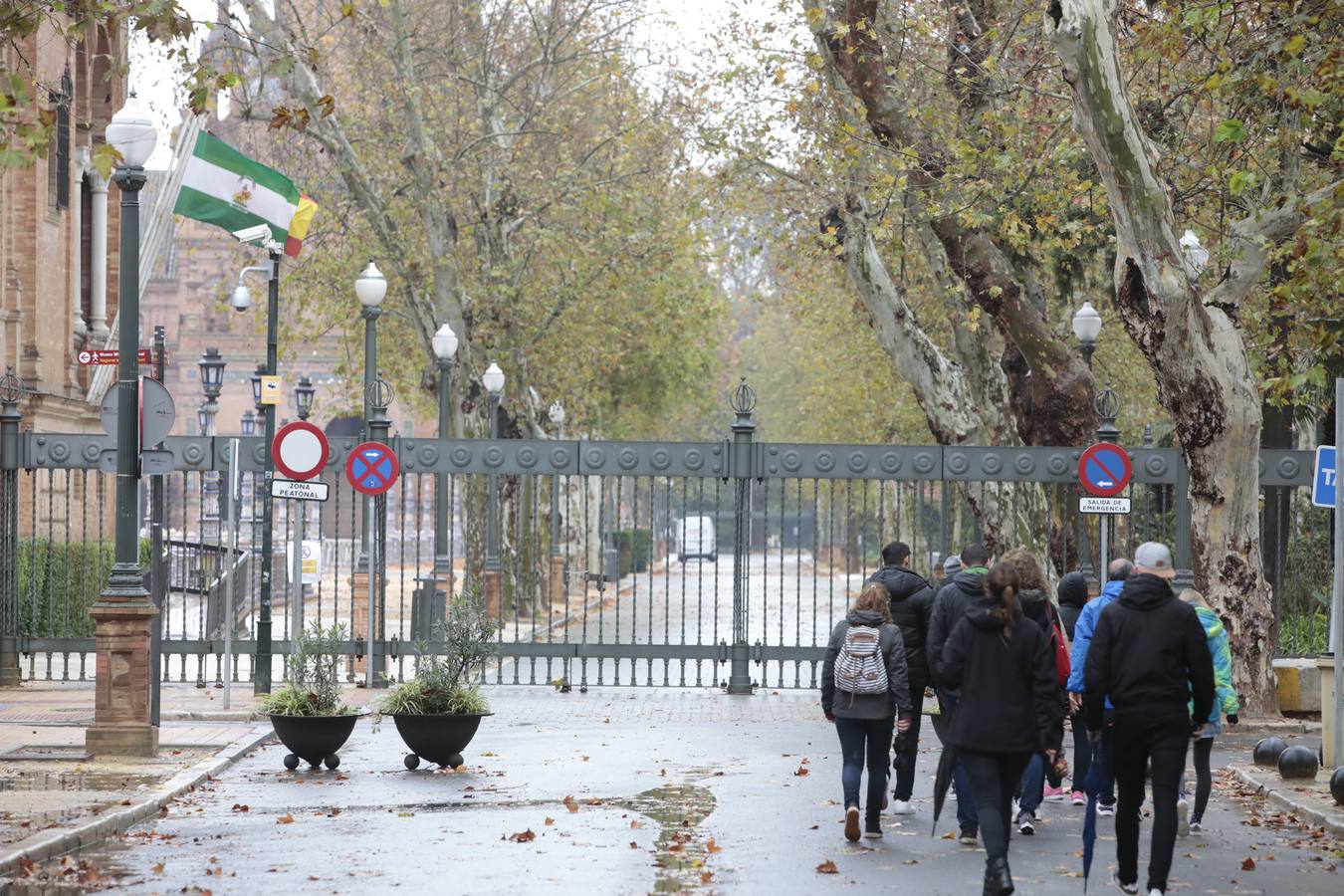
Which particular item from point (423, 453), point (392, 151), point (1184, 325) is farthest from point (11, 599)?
point (392, 151)

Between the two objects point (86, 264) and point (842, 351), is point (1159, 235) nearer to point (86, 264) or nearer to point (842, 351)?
point (86, 264)

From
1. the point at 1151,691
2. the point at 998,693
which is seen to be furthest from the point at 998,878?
the point at 1151,691

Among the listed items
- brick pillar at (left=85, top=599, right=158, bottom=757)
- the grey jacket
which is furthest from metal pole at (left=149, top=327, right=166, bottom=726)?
the grey jacket

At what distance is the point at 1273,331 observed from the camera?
21.8 metres

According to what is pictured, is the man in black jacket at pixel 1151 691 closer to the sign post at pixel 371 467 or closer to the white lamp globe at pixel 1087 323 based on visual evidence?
the sign post at pixel 371 467

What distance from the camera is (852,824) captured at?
1168 centimetres

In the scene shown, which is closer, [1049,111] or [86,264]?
[1049,111]

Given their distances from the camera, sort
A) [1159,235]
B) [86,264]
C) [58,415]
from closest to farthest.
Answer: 1. [1159,235]
2. [58,415]
3. [86,264]

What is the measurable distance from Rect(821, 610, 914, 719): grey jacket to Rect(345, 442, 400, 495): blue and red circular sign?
1055 cm

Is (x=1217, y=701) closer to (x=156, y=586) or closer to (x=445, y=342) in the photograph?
(x=156, y=586)

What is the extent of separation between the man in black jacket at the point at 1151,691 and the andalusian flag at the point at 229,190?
12.8 metres

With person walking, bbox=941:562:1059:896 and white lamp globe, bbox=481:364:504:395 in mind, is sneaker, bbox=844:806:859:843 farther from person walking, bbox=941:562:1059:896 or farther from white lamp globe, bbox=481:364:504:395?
white lamp globe, bbox=481:364:504:395

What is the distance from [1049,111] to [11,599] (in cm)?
1333

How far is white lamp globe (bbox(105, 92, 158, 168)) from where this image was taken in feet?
52.0
